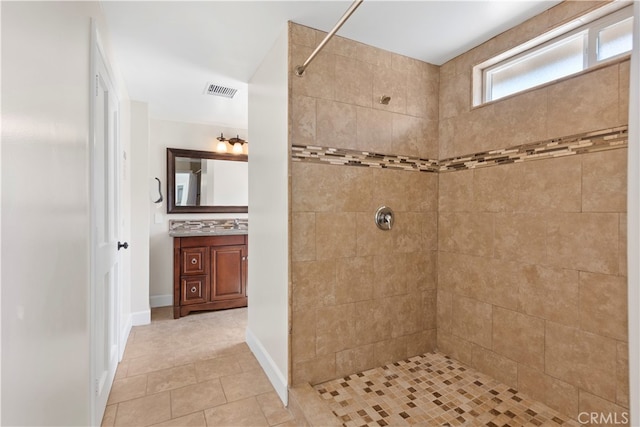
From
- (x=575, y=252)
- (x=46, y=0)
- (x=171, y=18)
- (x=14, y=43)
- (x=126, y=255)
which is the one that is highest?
(x=171, y=18)

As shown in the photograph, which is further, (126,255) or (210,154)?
(210,154)

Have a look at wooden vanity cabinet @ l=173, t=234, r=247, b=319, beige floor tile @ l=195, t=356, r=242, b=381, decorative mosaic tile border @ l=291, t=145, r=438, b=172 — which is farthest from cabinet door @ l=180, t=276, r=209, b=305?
decorative mosaic tile border @ l=291, t=145, r=438, b=172

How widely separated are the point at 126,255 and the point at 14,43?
254 centimetres

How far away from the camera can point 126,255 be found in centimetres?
290

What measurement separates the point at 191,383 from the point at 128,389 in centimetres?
40

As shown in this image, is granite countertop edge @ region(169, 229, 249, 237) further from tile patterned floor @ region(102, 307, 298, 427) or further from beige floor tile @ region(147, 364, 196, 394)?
beige floor tile @ region(147, 364, 196, 394)

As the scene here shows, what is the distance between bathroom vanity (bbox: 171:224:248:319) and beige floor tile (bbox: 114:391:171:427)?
151 centimetres

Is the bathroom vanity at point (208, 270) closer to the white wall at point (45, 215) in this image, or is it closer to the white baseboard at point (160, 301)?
the white baseboard at point (160, 301)

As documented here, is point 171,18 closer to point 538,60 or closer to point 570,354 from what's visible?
point 538,60

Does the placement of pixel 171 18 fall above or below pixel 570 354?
above

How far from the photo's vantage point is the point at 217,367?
2.32 m

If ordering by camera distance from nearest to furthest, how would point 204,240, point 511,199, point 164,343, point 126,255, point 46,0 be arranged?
point 46,0, point 511,199, point 164,343, point 126,255, point 204,240

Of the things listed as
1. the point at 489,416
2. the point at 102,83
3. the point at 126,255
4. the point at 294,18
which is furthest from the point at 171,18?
the point at 489,416

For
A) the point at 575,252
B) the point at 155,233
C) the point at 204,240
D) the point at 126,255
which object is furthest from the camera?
the point at 155,233
